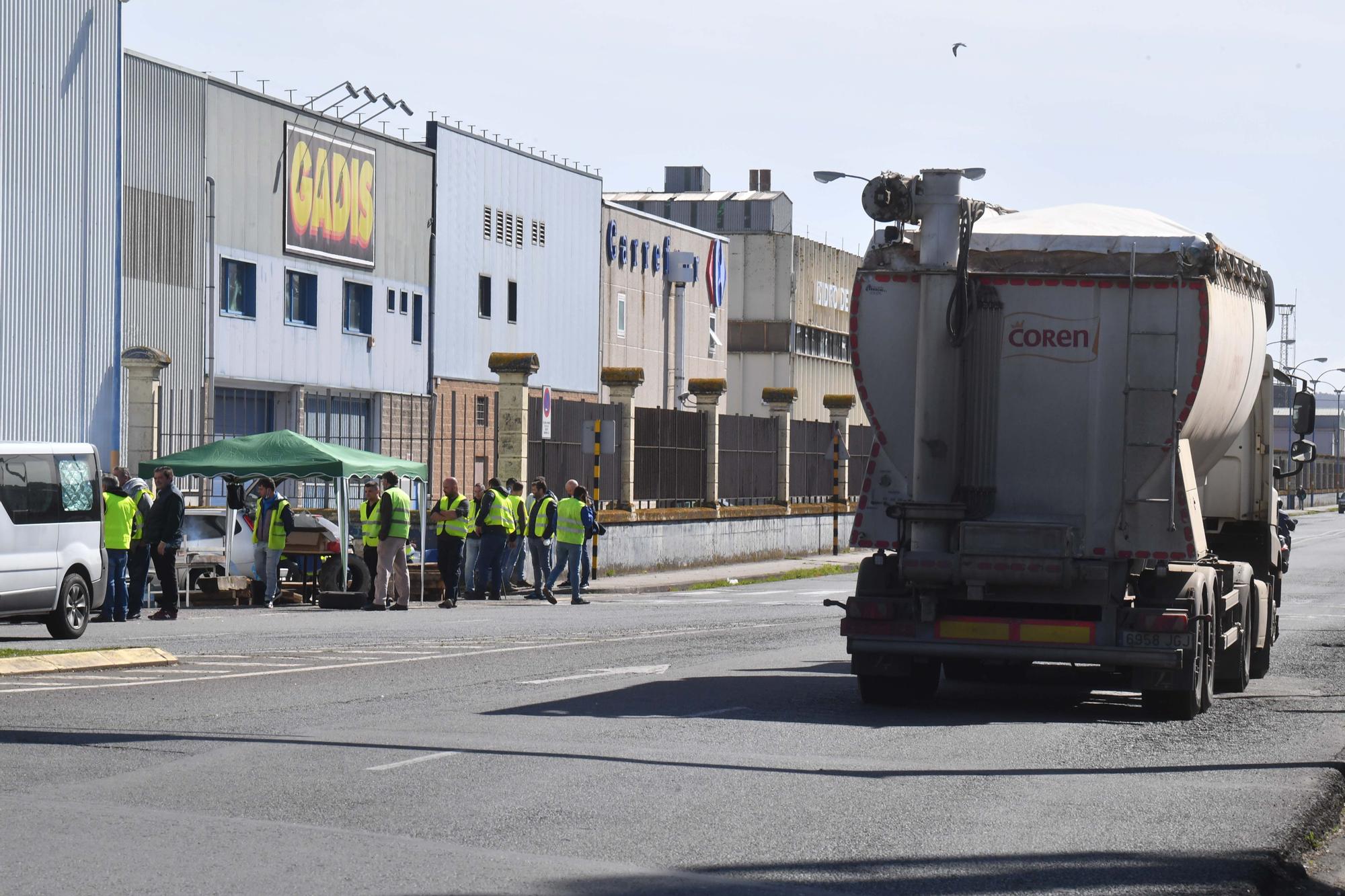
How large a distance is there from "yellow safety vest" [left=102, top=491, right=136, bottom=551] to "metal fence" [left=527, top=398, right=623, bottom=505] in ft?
33.1

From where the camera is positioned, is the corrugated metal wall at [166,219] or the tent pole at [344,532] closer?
the tent pole at [344,532]

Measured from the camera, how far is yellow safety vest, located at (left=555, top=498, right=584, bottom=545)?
2900 cm

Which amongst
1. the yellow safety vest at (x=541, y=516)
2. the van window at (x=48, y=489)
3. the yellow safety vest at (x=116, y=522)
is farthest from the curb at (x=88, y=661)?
the yellow safety vest at (x=541, y=516)

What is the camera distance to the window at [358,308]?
44656 mm

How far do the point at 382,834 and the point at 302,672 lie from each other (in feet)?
25.9

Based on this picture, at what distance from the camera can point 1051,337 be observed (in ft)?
43.8

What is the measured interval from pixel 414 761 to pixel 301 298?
33543 mm

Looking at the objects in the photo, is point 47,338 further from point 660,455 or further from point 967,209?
point 967,209

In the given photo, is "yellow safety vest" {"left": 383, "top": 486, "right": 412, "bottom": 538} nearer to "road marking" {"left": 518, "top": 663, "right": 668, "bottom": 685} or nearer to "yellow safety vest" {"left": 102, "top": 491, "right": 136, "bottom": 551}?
"yellow safety vest" {"left": 102, "top": 491, "right": 136, "bottom": 551}

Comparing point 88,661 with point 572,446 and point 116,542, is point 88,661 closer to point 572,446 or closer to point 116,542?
point 116,542

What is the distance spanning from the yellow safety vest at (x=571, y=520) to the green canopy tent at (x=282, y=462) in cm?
266

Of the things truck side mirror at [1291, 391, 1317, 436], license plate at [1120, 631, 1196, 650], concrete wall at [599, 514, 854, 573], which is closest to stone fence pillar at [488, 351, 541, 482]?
concrete wall at [599, 514, 854, 573]

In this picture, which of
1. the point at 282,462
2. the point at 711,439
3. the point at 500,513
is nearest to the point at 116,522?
the point at 282,462

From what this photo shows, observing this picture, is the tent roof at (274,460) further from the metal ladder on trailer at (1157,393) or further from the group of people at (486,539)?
the metal ladder on trailer at (1157,393)
